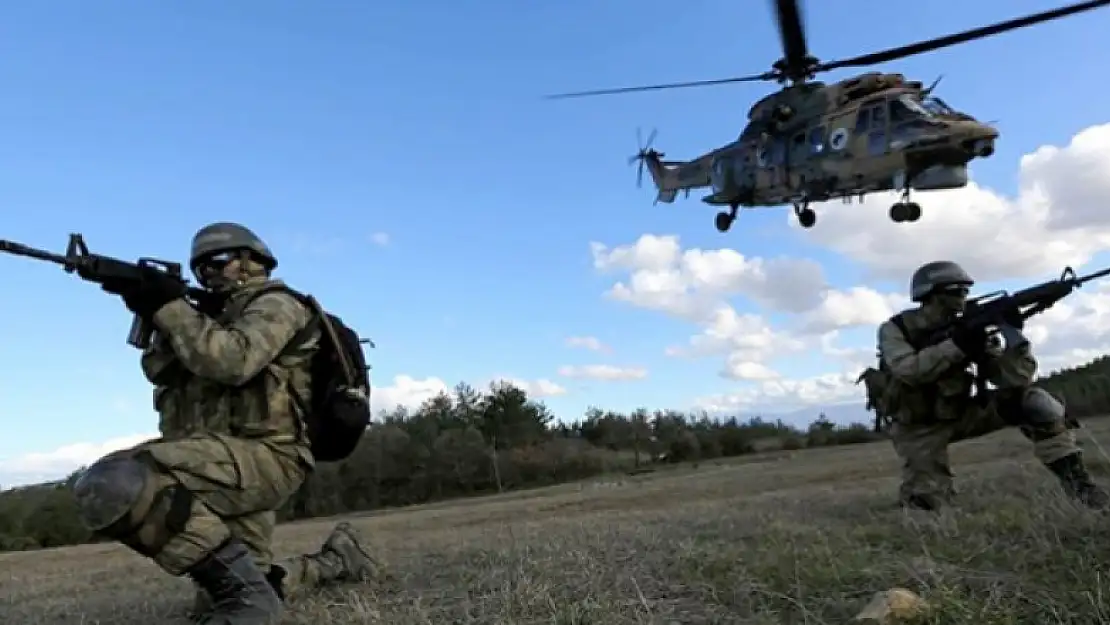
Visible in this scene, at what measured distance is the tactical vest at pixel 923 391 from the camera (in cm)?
639

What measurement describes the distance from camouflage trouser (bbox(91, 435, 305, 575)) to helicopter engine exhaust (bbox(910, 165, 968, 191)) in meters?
15.1

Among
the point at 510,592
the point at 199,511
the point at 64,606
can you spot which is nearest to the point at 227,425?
the point at 199,511

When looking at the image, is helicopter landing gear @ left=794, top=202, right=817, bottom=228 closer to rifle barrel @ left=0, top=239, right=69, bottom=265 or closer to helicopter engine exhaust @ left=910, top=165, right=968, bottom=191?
helicopter engine exhaust @ left=910, top=165, right=968, bottom=191

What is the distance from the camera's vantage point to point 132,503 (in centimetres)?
354

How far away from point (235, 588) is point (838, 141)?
16.2 meters

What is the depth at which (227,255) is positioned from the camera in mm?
Result: 4273

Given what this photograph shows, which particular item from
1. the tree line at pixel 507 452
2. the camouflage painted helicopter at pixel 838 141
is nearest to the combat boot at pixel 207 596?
the camouflage painted helicopter at pixel 838 141

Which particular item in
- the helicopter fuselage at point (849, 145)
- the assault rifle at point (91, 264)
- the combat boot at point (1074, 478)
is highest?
the helicopter fuselage at point (849, 145)

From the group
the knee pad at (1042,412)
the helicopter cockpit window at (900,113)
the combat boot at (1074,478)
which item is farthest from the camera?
the helicopter cockpit window at (900,113)

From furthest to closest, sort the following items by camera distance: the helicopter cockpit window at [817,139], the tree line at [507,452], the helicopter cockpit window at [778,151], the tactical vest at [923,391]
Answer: the tree line at [507,452], the helicopter cockpit window at [778,151], the helicopter cockpit window at [817,139], the tactical vest at [923,391]

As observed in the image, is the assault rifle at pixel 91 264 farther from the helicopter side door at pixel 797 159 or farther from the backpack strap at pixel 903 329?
the helicopter side door at pixel 797 159

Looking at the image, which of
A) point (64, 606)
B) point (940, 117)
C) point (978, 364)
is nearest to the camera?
point (64, 606)

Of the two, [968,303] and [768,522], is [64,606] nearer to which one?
[768,522]

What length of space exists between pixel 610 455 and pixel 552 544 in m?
27.9
